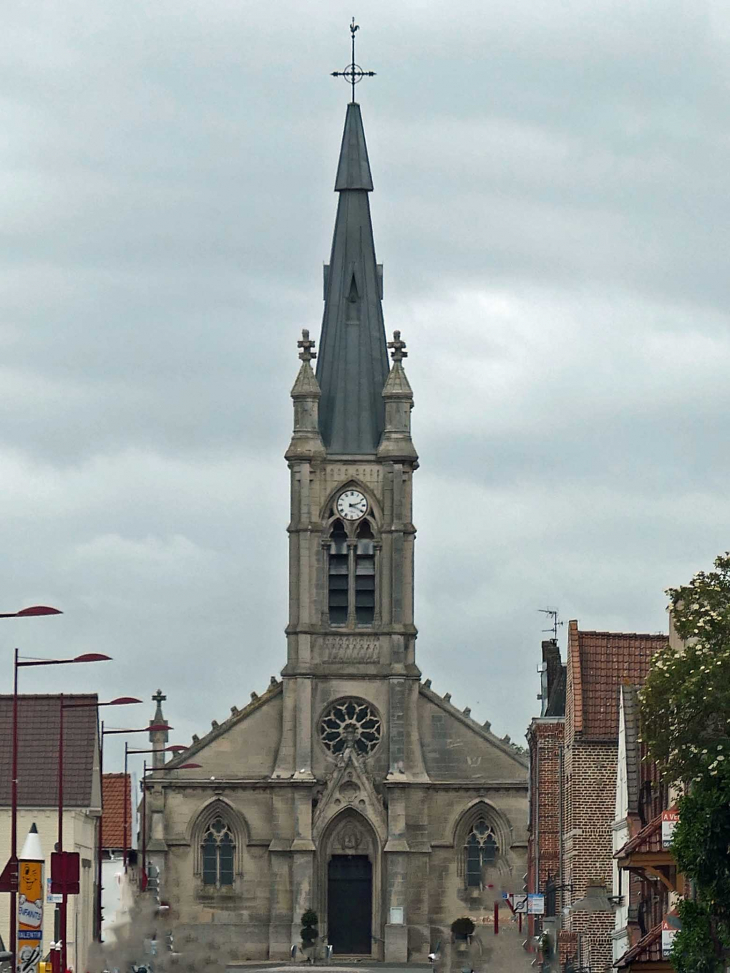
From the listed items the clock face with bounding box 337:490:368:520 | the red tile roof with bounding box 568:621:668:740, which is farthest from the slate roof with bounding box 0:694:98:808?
the red tile roof with bounding box 568:621:668:740

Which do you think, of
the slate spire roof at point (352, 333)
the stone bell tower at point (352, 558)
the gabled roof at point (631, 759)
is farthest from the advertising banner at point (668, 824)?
the slate spire roof at point (352, 333)

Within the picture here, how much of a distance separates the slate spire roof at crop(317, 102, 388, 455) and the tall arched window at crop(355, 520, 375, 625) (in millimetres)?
3264

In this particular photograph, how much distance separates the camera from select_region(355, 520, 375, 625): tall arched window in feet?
376

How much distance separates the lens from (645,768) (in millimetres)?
64375

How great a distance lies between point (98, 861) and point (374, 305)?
135 ft

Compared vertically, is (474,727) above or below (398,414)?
below

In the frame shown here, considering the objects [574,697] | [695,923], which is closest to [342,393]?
[574,697]

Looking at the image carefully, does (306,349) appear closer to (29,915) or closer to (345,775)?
(345,775)

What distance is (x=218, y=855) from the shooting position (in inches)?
4454

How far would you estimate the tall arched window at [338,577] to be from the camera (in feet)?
376

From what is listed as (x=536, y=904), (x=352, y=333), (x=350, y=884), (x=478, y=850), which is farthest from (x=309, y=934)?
(x=536, y=904)

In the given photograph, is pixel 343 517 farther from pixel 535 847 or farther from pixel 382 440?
pixel 535 847

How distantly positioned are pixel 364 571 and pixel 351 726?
19.3 ft

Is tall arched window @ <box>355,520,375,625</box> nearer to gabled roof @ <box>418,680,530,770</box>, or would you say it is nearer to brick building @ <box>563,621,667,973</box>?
gabled roof @ <box>418,680,530,770</box>
